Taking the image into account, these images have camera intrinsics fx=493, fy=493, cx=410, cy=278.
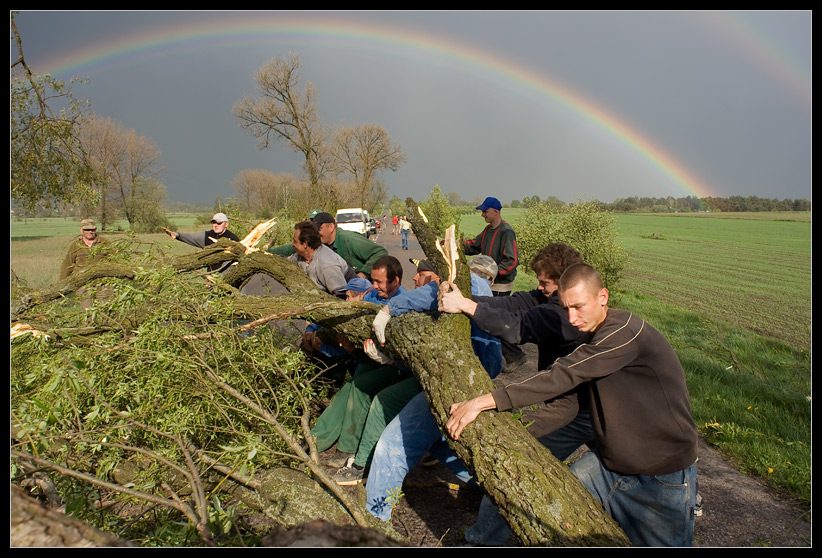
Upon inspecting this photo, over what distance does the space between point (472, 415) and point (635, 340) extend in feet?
3.23

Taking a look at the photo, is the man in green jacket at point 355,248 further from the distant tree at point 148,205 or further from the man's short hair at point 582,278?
the distant tree at point 148,205

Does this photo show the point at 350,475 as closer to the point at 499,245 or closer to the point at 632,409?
the point at 632,409

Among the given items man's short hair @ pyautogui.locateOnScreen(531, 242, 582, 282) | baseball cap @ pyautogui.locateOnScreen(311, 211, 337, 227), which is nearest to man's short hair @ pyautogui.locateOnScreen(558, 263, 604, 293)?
man's short hair @ pyautogui.locateOnScreen(531, 242, 582, 282)

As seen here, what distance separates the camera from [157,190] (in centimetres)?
5453

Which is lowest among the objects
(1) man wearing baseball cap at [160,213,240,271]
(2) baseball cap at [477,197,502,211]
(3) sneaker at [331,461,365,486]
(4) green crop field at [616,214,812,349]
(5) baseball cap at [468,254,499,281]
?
(4) green crop field at [616,214,812,349]

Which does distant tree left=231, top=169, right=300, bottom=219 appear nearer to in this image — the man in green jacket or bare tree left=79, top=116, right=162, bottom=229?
bare tree left=79, top=116, right=162, bottom=229

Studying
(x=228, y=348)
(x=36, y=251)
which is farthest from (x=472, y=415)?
(x=36, y=251)

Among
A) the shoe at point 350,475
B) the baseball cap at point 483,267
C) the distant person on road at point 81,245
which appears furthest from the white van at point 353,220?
the shoe at point 350,475

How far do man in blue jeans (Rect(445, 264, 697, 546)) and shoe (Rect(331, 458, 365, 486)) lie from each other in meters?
1.64

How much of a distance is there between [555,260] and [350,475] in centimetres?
246

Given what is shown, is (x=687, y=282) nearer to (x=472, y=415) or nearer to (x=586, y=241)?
(x=586, y=241)

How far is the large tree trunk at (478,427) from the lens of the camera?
2.45m

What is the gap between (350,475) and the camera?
164 inches

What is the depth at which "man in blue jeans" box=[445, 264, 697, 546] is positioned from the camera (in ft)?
8.72
